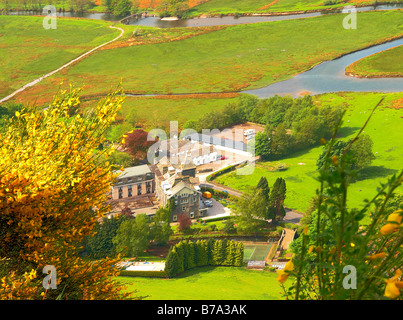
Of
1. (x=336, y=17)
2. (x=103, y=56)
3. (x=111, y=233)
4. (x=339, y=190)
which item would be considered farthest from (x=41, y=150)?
(x=336, y=17)

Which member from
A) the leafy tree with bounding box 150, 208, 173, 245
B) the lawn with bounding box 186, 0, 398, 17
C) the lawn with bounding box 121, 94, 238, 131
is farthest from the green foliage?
the lawn with bounding box 186, 0, 398, 17

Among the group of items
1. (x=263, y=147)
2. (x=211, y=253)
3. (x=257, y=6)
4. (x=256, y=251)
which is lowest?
(x=256, y=251)

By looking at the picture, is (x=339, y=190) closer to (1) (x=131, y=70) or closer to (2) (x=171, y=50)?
(1) (x=131, y=70)

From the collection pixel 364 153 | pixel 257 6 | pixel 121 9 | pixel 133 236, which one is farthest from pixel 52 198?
pixel 121 9

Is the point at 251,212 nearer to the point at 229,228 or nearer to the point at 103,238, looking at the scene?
the point at 229,228
